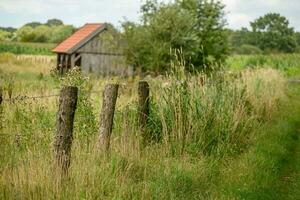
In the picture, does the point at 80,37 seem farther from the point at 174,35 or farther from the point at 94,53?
the point at 174,35

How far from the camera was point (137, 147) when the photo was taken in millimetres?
6777

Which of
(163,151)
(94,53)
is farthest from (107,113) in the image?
(94,53)

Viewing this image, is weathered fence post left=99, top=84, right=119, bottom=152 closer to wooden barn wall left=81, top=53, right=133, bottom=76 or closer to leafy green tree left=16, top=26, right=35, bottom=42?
wooden barn wall left=81, top=53, right=133, bottom=76

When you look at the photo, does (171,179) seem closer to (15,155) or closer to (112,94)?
(112,94)

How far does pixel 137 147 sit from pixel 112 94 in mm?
908

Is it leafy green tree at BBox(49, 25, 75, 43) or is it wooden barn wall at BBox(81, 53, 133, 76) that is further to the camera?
leafy green tree at BBox(49, 25, 75, 43)

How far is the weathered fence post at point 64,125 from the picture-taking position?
17.6 ft

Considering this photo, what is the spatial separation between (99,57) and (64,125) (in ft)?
86.4

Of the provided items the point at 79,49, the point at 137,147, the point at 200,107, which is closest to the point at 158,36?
the point at 79,49

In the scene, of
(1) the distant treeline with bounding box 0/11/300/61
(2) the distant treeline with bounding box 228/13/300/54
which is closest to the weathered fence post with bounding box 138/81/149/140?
(1) the distant treeline with bounding box 0/11/300/61

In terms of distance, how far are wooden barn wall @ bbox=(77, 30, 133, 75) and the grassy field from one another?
21.2 m

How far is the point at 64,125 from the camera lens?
5375 millimetres

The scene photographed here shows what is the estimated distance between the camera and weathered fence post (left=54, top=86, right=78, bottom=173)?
17.6 ft

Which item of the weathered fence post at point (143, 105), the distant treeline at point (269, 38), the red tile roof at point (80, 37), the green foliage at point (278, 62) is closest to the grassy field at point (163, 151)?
the weathered fence post at point (143, 105)
